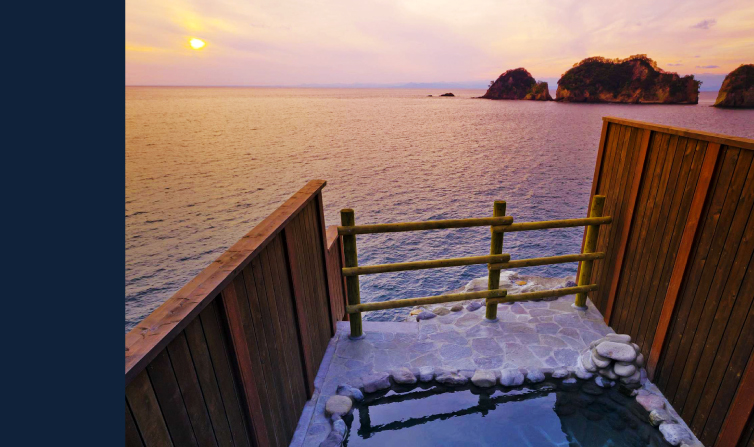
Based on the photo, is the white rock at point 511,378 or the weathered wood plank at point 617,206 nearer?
the white rock at point 511,378

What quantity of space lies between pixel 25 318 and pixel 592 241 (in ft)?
17.9

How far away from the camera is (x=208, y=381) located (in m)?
2.18

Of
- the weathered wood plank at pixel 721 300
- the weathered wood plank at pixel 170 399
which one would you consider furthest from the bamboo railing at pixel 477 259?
the weathered wood plank at pixel 170 399

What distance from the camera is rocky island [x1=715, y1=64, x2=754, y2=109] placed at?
2980 inches

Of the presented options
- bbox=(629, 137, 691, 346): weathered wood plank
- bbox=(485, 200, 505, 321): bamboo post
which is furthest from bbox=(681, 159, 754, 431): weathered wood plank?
bbox=(485, 200, 505, 321): bamboo post

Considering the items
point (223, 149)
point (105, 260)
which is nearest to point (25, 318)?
point (105, 260)

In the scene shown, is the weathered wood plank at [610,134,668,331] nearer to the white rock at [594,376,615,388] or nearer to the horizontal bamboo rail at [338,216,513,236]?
the white rock at [594,376,615,388]

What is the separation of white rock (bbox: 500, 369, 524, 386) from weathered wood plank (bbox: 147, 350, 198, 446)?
3.15m

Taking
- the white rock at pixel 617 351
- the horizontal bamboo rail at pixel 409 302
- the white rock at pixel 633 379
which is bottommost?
the white rock at pixel 633 379

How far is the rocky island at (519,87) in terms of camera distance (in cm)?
12419

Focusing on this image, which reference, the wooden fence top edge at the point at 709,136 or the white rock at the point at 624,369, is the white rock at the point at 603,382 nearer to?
the white rock at the point at 624,369

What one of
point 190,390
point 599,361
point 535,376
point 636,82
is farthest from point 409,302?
point 636,82

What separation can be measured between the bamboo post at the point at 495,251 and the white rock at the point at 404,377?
1.44 metres

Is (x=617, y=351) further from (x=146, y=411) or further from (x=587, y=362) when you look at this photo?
(x=146, y=411)
